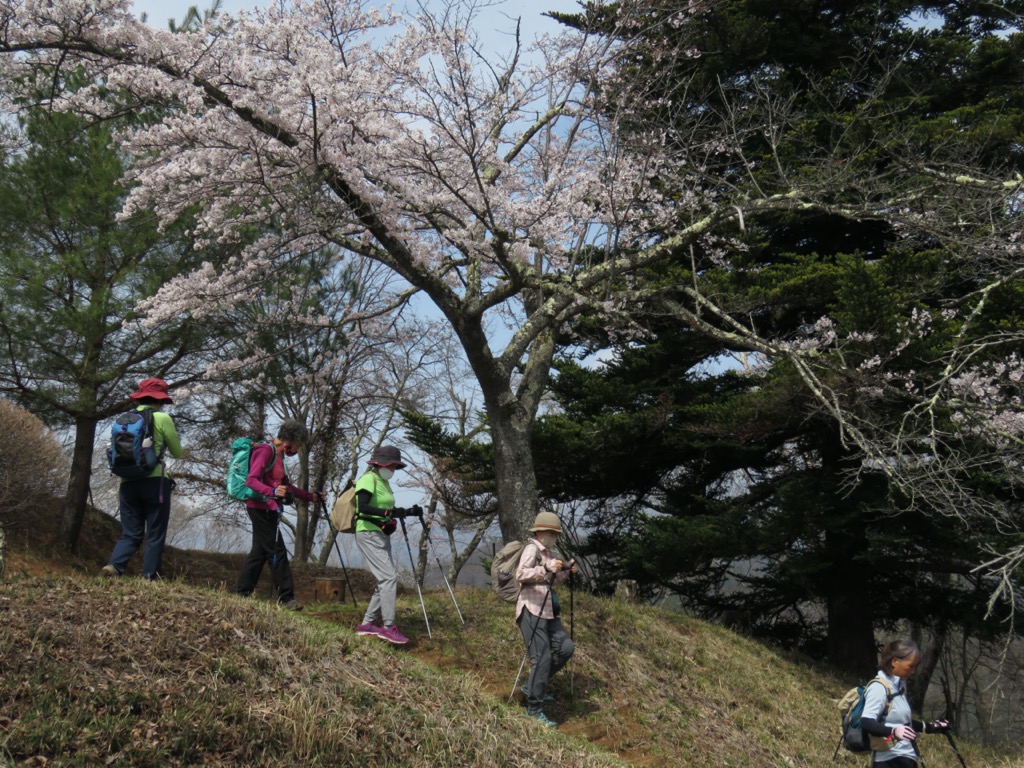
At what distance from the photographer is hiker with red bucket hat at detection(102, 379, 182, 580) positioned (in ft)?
21.5

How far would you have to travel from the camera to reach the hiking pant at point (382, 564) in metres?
6.79

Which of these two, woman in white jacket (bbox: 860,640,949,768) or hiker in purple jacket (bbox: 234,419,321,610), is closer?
woman in white jacket (bbox: 860,640,949,768)

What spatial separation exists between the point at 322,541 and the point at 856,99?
1783 centimetres

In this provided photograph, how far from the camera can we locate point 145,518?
6754mm

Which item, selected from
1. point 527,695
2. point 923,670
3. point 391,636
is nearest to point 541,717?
point 527,695

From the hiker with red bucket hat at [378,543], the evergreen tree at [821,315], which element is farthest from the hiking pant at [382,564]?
the evergreen tree at [821,315]

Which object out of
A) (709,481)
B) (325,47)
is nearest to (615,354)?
(709,481)

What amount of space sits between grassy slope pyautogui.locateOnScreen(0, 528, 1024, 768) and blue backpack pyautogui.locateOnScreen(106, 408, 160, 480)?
90cm

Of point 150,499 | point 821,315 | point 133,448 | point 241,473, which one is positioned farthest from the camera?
point 821,315

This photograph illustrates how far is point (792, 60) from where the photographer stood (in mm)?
13930

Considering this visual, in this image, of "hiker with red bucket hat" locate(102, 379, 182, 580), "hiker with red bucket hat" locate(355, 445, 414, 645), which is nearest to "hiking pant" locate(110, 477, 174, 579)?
"hiker with red bucket hat" locate(102, 379, 182, 580)

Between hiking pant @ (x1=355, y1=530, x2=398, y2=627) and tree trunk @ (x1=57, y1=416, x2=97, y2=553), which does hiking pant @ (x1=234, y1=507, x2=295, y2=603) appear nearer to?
hiking pant @ (x1=355, y1=530, x2=398, y2=627)

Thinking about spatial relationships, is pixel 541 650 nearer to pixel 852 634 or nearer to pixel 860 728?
pixel 860 728

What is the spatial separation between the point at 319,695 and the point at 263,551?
8.51ft
